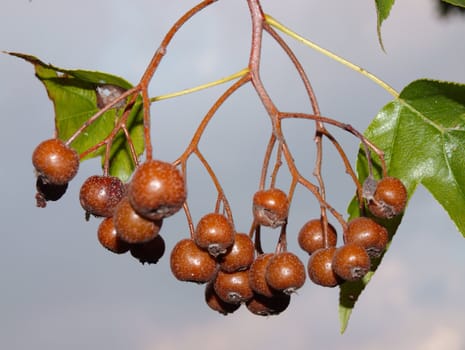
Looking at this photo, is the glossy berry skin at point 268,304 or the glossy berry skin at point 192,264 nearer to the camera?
the glossy berry skin at point 192,264

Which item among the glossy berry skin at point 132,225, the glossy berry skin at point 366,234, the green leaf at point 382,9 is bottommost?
the glossy berry skin at point 132,225

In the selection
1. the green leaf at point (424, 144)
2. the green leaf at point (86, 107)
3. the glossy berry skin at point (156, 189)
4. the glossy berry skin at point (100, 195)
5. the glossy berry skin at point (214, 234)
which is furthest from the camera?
the green leaf at point (86, 107)

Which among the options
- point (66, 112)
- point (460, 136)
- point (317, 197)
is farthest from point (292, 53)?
point (66, 112)

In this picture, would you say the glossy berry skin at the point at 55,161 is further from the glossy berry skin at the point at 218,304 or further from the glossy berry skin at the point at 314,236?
the glossy berry skin at the point at 314,236

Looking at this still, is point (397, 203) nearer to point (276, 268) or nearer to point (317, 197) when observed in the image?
point (317, 197)

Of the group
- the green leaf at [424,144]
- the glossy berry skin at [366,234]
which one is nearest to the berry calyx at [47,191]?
the glossy berry skin at [366,234]

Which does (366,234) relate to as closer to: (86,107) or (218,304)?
(218,304)

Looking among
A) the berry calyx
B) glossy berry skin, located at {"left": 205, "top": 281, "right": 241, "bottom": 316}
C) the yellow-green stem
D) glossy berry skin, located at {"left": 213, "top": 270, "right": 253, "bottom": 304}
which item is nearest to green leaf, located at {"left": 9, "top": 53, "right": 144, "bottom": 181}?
the yellow-green stem

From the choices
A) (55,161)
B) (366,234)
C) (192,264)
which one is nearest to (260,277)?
(192,264)

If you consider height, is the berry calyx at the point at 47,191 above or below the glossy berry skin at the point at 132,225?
below

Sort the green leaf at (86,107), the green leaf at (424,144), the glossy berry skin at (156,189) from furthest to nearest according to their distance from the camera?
the green leaf at (86,107), the green leaf at (424,144), the glossy berry skin at (156,189)
